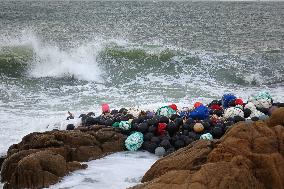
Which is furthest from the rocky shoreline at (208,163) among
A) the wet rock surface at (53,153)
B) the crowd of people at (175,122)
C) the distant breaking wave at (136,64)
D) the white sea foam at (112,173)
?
the distant breaking wave at (136,64)

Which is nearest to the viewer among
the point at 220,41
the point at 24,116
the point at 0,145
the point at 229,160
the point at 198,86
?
the point at 229,160

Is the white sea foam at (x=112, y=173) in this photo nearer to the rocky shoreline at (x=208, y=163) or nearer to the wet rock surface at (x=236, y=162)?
the rocky shoreline at (x=208, y=163)

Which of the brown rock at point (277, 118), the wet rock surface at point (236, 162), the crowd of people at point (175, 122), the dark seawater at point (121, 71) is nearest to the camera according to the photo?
the wet rock surface at point (236, 162)

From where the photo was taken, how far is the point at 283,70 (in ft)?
70.9

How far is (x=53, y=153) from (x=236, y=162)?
3490mm

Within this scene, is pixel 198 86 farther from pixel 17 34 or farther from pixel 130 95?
pixel 17 34

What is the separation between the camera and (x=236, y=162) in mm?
4590

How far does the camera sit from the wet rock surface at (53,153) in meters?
6.52

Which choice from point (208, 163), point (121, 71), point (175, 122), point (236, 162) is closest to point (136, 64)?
point (121, 71)

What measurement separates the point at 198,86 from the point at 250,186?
1331 cm

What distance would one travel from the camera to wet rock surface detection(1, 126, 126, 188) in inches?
257

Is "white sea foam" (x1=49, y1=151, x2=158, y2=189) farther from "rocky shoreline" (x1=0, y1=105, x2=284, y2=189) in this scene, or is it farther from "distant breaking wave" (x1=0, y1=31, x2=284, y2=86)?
"distant breaking wave" (x1=0, y1=31, x2=284, y2=86)

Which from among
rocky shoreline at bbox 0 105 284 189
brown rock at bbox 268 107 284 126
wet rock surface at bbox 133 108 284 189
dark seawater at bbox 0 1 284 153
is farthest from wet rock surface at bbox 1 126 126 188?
brown rock at bbox 268 107 284 126

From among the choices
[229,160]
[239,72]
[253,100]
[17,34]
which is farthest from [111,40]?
[229,160]
